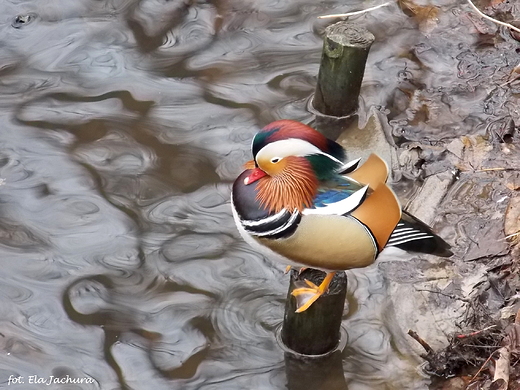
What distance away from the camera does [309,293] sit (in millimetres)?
2943

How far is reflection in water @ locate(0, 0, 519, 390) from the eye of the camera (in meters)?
3.33

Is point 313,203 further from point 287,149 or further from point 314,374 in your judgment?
point 314,374

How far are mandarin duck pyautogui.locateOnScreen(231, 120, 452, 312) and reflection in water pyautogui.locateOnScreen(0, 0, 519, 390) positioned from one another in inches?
26.8

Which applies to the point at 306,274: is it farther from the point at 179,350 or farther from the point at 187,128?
the point at 187,128

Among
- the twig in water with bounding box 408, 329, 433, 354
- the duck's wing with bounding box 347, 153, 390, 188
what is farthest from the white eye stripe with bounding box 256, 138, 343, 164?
the twig in water with bounding box 408, 329, 433, 354

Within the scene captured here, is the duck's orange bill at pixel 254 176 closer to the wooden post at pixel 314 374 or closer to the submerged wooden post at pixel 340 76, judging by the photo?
the wooden post at pixel 314 374

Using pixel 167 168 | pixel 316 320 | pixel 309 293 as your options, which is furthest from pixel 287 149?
pixel 167 168

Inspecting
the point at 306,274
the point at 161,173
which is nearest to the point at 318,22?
the point at 161,173

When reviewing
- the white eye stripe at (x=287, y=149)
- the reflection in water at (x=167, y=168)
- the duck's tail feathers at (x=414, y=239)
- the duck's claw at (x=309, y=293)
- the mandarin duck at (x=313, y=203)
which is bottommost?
the reflection in water at (x=167, y=168)

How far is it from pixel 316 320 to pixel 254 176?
0.62 metres

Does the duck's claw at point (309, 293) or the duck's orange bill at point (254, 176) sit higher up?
the duck's orange bill at point (254, 176)

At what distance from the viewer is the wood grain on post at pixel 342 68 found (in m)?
4.12

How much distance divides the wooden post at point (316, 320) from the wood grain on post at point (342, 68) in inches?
57.1

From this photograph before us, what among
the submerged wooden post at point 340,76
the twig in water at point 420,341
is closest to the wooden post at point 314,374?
the twig in water at point 420,341
